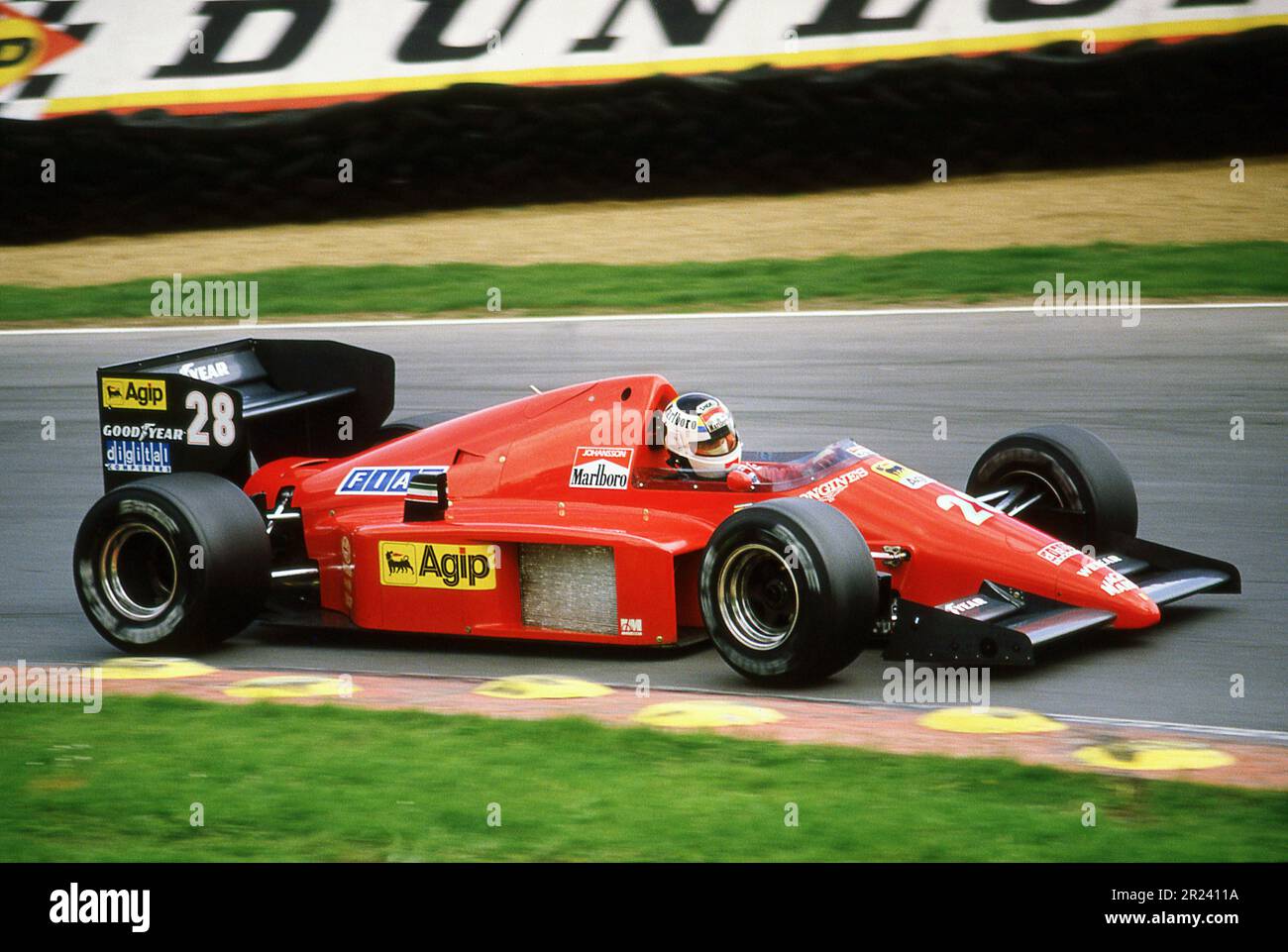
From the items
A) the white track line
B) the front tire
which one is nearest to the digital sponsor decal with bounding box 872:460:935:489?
the front tire

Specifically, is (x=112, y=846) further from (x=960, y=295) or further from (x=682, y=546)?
(x=960, y=295)

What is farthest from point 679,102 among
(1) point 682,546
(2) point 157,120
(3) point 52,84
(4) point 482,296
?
(1) point 682,546

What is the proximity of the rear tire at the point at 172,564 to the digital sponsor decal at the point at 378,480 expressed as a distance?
23.9 inches

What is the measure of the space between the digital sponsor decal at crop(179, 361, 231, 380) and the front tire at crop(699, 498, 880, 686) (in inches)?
134

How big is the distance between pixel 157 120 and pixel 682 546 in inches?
497

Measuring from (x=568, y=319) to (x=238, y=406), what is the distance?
6.45 metres

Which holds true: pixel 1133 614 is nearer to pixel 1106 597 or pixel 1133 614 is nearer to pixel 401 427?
pixel 1106 597

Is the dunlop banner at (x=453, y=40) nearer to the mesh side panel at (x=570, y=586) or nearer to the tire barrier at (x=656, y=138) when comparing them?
the tire barrier at (x=656, y=138)

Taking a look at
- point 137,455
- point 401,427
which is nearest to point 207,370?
point 137,455

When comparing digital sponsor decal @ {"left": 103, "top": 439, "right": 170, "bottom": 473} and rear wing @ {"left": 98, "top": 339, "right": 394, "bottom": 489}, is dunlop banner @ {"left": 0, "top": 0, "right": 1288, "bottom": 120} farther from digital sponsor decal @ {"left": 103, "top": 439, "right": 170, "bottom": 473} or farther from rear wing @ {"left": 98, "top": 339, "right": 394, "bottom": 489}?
digital sponsor decal @ {"left": 103, "top": 439, "right": 170, "bottom": 473}

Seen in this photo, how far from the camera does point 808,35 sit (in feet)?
61.5

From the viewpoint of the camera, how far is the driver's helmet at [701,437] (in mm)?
7977

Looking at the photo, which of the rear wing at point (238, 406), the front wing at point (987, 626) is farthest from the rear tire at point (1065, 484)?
the rear wing at point (238, 406)

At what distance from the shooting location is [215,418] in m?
8.76
